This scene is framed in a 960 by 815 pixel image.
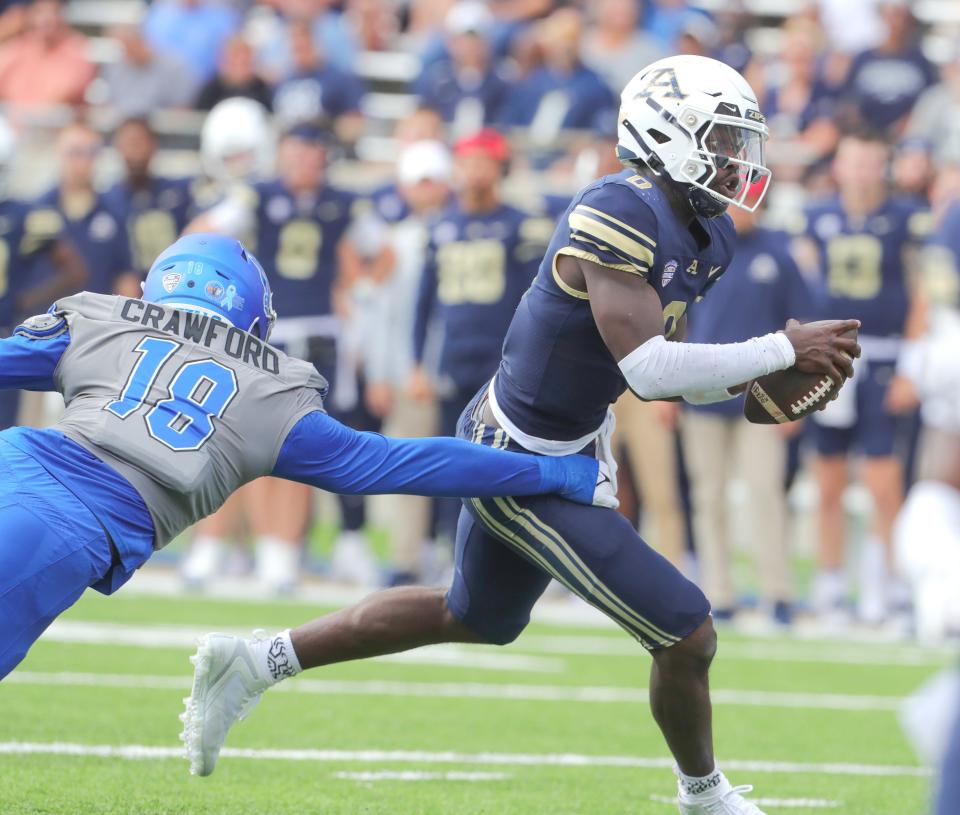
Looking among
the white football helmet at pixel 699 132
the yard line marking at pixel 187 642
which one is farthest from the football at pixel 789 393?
the yard line marking at pixel 187 642

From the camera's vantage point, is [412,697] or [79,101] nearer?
[412,697]

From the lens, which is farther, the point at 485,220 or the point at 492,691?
the point at 485,220

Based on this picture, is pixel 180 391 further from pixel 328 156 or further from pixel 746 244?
pixel 328 156

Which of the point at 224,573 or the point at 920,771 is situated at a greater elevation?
the point at 920,771

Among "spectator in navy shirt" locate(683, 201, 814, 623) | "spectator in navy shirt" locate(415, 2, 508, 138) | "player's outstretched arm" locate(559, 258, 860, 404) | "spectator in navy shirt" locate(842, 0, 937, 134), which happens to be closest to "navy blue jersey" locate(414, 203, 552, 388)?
"spectator in navy shirt" locate(683, 201, 814, 623)

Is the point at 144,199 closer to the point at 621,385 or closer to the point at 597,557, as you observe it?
the point at 621,385

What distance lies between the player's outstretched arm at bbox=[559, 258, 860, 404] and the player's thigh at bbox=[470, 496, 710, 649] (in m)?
0.38

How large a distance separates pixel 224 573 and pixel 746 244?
3.82m

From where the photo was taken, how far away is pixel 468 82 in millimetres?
12766

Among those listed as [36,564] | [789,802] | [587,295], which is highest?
[587,295]

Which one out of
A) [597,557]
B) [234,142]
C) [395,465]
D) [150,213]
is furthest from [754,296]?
[395,465]

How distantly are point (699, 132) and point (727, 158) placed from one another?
10 centimetres

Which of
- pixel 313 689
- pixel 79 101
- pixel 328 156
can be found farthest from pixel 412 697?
pixel 79 101

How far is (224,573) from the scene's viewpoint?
11.1 metres
